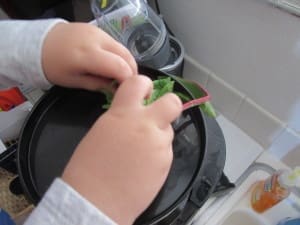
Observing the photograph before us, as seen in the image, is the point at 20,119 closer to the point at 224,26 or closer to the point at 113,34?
the point at 113,34

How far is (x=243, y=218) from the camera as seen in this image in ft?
1.92

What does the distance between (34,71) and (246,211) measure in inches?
17.8

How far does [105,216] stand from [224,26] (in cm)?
44

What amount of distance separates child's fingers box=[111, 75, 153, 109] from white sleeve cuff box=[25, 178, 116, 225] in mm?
81

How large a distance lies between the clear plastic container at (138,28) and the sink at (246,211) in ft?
0.96

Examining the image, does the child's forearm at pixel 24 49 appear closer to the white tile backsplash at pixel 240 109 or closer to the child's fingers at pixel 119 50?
the child's fingers at pixel 119 50

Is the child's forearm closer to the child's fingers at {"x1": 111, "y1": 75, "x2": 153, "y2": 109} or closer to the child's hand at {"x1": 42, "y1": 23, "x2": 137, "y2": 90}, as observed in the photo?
the child's hand at {"x1": 42, "y1": 23, "x2": 137, "y2": 90}

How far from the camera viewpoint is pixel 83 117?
381mm

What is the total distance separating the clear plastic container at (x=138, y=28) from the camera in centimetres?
60

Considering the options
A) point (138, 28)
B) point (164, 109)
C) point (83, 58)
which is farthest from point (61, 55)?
point (138, 28)

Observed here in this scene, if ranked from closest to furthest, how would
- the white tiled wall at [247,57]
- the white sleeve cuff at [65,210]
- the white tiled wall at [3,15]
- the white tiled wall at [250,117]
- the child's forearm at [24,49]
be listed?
1. the white sleeve cuff at [65,210]
2. the child's forearm at [24,49]
3. the white tiled wall at [247,57]
4. the white tiled wall at [250,117]
5. the white tiled wall at [3,15]

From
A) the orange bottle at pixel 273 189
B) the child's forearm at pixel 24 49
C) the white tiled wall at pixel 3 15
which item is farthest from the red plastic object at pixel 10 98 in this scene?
the orange bottle at pixel 273 189

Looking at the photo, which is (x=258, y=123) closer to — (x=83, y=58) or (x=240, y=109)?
(x=240, y=109)

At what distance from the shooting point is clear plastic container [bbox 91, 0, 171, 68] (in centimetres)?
60
